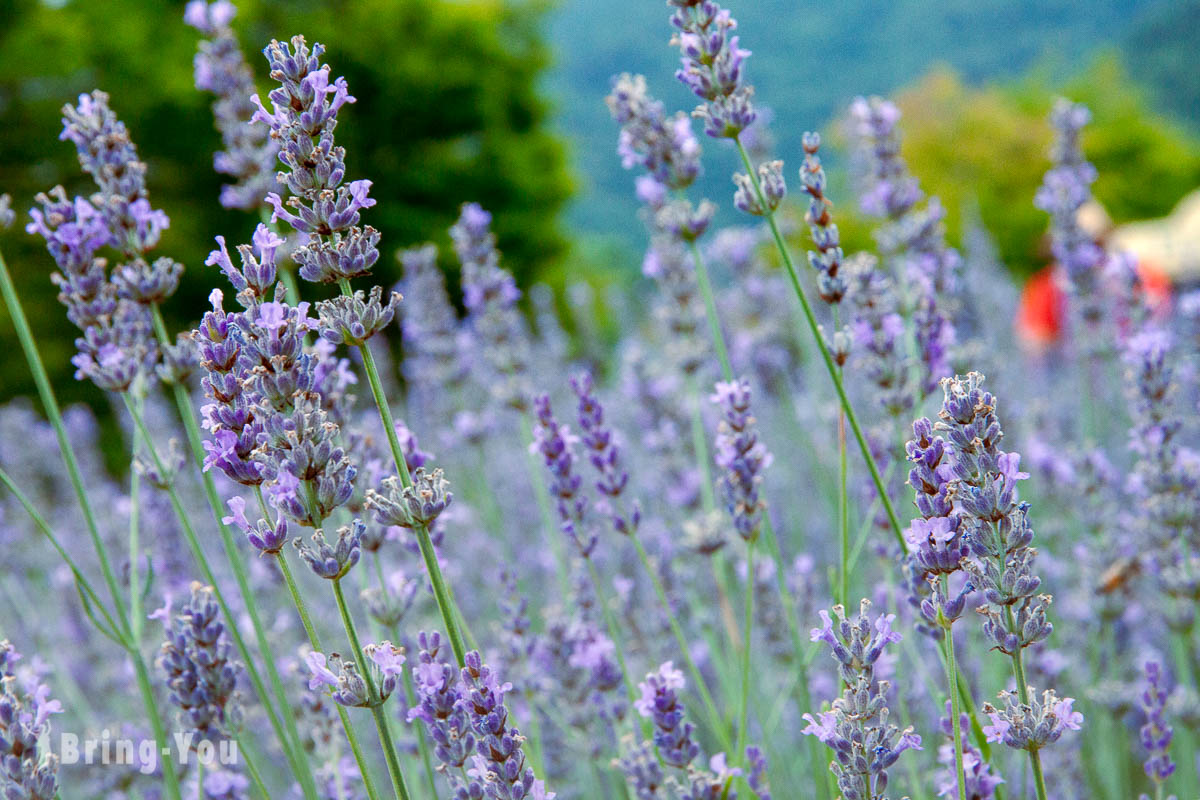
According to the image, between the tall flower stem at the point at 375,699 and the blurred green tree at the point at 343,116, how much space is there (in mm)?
11255

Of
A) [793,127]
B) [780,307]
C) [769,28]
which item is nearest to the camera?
[780,307]

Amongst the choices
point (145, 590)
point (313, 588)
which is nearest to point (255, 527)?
point (145, 590)

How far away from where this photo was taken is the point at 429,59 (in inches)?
561

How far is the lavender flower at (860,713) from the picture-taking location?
1.14 metres

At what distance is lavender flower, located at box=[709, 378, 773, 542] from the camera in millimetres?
1702

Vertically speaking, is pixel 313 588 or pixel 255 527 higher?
pixel 313 588

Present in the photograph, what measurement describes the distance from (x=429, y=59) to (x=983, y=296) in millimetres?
11501

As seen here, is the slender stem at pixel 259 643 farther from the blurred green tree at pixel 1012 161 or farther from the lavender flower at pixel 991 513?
the blurred green tree at pixel 1012 161

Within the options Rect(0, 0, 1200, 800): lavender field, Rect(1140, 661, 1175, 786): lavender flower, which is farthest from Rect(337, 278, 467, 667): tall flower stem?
Rect(1140, 661, 1175, 786): lavender flower

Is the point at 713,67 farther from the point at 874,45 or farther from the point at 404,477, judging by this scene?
the point at 874,45

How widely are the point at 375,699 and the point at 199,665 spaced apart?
0.49 m

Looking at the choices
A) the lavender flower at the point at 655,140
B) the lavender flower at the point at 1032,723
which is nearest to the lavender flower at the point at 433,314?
the lavender flower at the point at 655,140

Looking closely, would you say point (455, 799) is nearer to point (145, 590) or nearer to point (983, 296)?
point (145, 590)

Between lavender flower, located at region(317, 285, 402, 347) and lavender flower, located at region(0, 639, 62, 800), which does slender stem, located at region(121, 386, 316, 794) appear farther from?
lavender flower, located at region(317, 285, 402, 347)
